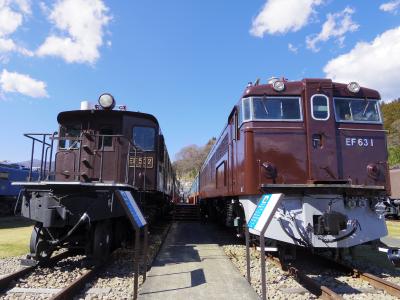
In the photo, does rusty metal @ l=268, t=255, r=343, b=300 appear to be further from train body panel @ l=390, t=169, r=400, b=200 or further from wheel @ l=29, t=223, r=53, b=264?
train body panel @ l=390, t=169, r=400, b=200

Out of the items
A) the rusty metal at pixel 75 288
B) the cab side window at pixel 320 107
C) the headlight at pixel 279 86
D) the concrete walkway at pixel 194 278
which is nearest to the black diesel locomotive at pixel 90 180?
the rusty metal at pixel 75 288

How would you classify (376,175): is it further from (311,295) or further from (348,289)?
(311,295)

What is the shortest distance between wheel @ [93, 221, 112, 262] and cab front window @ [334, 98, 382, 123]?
5.11 metres

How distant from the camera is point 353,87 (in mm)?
7895

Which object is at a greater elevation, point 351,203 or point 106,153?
point 106,153

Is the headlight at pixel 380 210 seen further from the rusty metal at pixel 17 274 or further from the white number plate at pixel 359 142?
the rusty metal at pixel 17 274

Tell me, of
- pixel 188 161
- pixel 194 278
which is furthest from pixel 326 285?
pixel 188 161

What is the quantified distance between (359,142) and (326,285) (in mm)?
2939

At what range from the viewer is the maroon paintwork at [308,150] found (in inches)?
293

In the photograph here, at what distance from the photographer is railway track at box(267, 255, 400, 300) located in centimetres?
558

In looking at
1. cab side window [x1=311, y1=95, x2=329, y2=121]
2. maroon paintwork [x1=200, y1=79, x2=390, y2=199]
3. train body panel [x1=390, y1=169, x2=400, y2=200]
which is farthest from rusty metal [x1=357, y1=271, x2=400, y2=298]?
train body panel [x1=390, y1=169, x2=400, y2=200]

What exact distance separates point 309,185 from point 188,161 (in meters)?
79.1

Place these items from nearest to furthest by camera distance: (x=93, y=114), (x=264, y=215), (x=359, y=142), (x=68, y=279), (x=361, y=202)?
(x=264, y=215), (x=68, y=279), (x=361, y=202), (x=359, y=142), (x=93, y=114)

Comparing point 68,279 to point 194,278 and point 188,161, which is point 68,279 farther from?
point 188,161
